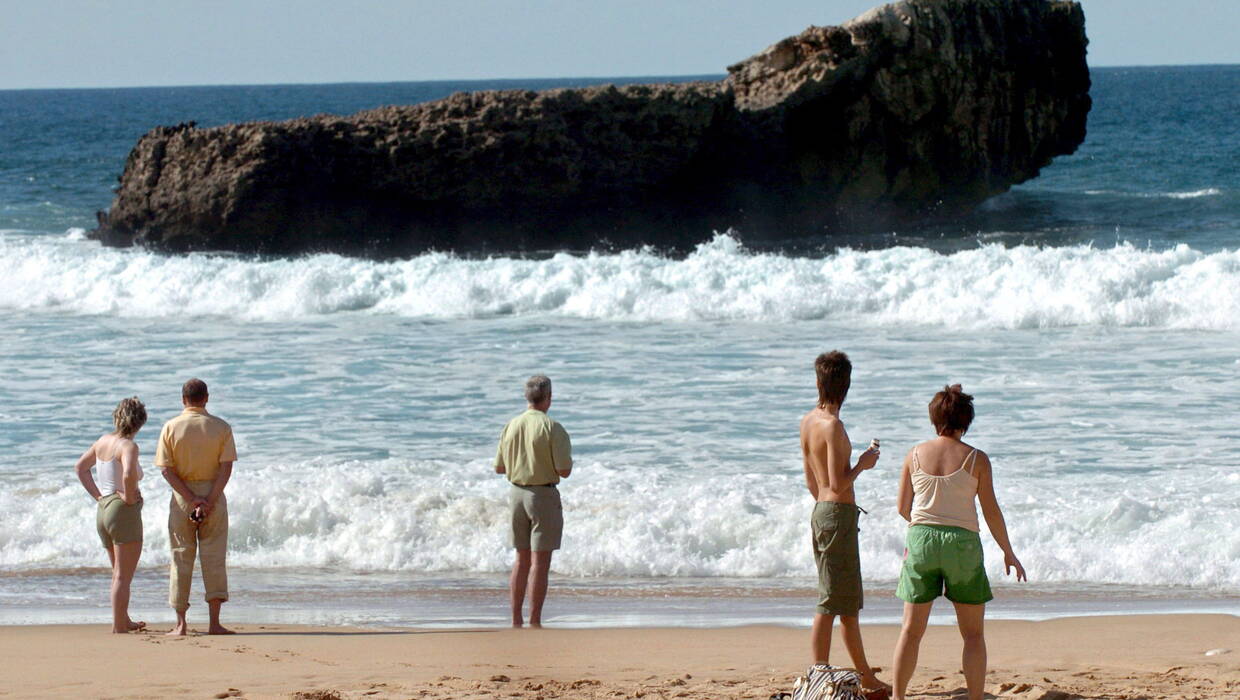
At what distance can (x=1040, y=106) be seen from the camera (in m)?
27.1

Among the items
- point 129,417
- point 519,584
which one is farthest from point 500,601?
point 129,417

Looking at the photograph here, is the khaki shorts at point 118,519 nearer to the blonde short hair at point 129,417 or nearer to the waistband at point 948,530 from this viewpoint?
the blonde short hair at point 129,417

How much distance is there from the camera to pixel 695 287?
18297 mm

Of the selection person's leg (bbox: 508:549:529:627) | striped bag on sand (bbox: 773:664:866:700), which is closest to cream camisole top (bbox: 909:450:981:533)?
striped bag on sand (bbox: 773:664:866:700)

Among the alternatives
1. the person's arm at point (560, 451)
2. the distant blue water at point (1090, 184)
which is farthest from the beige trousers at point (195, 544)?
the distant blue water at point (1090, 184)

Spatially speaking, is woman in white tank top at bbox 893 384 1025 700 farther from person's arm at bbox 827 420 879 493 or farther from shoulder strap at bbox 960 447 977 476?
person's arm at bbox 827 420 879 493

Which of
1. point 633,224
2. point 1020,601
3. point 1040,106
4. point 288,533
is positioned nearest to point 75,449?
point 288,533

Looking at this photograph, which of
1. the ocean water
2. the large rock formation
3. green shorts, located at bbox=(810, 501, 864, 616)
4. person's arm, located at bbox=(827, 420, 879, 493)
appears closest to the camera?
person's arm, located at bbox=(827, 420, 879, 493)

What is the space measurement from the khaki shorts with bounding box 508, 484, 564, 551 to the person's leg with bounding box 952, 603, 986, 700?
2379 mm

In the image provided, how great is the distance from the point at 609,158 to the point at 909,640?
18652 mm

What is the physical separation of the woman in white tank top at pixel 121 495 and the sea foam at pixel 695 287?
1115 cm

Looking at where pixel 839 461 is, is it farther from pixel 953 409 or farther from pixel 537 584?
pixel 537 584

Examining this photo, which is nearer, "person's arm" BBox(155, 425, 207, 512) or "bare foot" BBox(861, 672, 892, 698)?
"bare foot" BBox(861, 672, 892, 698)

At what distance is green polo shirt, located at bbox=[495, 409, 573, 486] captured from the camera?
22.3 ft
